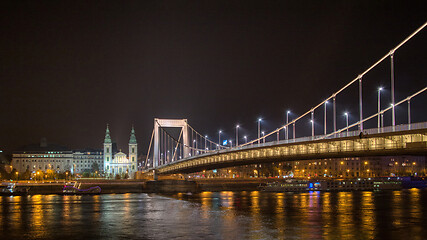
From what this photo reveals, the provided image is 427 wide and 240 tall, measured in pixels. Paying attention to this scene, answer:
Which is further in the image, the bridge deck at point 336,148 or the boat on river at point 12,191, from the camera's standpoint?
the boat on river at point 12,191

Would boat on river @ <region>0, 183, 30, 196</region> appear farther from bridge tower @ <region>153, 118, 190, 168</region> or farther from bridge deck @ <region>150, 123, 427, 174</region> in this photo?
bridge tower @ <region>153, 118, 190, 168</region>

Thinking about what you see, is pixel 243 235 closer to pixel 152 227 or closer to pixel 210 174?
pixel 152 227

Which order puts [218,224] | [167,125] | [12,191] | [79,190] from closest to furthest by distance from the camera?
1. [218,224]
2. [12,191]
3. [79,190]
4. [167,125]

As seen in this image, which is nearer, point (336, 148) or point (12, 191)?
point (336, 148)

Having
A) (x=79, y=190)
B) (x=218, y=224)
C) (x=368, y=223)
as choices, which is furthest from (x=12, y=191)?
(x=368, y=223)

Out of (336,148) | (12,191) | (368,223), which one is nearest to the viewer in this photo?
(368,223)

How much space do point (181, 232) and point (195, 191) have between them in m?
58.3

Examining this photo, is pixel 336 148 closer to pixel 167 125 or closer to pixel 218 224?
pixel 218 224

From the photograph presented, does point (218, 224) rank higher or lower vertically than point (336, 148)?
lower

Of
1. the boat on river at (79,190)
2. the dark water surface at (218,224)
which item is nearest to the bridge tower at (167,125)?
the boat on river at (79,190)

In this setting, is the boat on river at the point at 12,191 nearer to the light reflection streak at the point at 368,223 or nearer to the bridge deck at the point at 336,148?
the bridge deck at the point at 336,148

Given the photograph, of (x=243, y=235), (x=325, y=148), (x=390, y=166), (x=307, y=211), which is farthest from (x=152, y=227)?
(x=390, y=166)

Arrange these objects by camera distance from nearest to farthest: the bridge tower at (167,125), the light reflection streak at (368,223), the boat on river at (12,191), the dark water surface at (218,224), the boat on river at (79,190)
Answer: the light reflection streak at (368,223)
the dark water surface at (218,224)
the boat on river at (12,191)
the boat on river at (79,190)
the bridge tower at (167,125)

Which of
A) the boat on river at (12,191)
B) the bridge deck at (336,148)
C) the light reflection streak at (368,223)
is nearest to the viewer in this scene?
the light reflection streak at (368,223)
